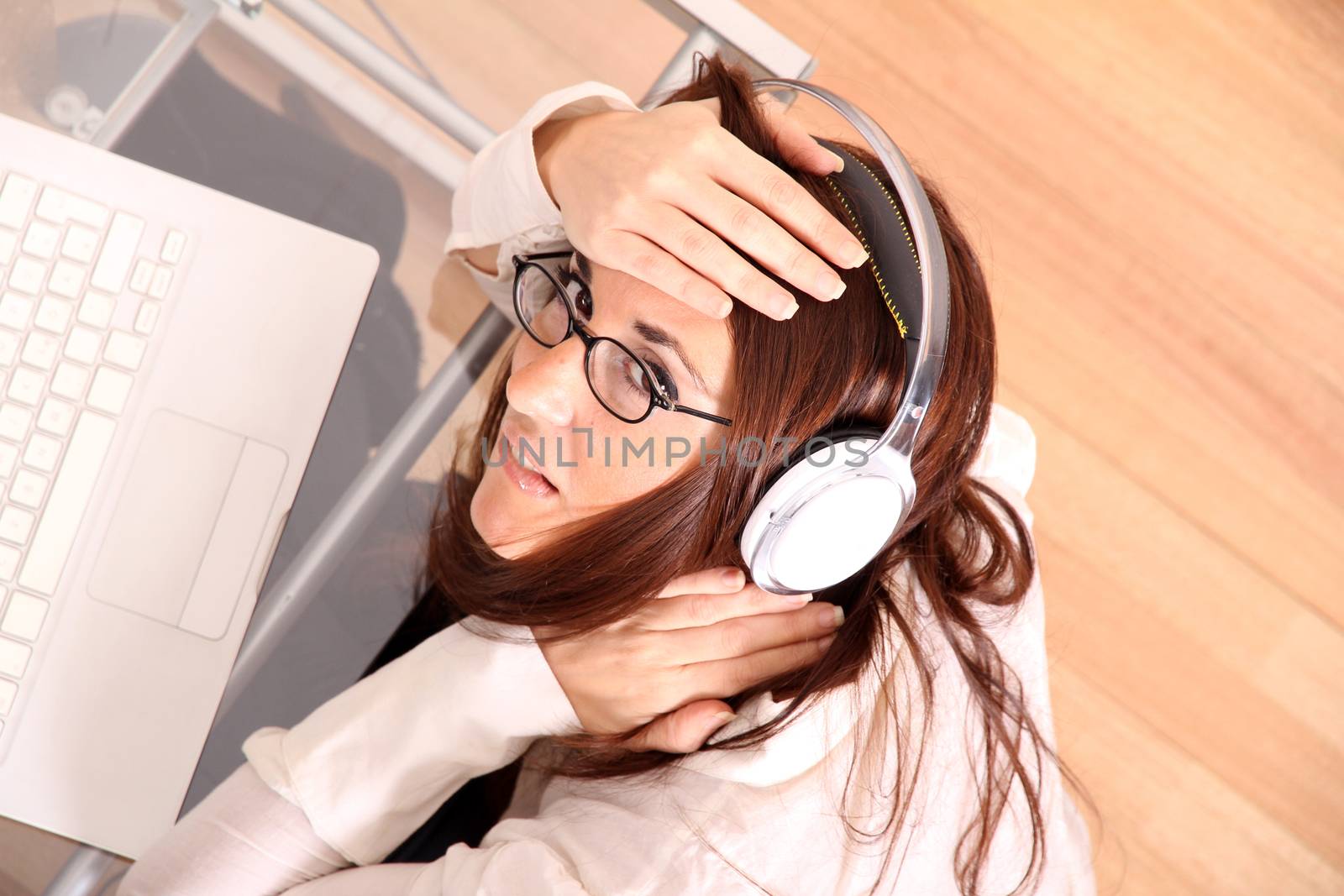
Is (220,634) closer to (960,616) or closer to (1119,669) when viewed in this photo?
(960,616)

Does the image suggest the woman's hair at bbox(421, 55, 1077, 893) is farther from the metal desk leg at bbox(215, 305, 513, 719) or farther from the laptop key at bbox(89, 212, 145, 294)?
the laptop key at bbox(89, 212, 145, 294)

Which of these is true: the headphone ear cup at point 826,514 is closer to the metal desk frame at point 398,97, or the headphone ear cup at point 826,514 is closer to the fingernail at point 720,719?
the fingernail at point 720,719

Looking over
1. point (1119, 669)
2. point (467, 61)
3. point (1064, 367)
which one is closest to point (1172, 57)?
point (1064, 367)

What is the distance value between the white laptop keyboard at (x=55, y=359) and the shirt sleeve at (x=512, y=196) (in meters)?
0.25

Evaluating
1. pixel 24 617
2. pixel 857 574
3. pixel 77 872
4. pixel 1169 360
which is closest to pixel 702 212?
pixel 857 574

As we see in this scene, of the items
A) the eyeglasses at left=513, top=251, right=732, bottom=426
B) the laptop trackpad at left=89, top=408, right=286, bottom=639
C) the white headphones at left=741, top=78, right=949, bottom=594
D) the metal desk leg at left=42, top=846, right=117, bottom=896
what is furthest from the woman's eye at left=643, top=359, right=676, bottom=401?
the metal desk leg at left=42, top=846, right=117, bottom=896

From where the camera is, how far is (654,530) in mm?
718

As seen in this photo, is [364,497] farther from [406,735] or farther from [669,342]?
[669,342]

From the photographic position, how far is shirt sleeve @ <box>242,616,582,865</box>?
2.44ft

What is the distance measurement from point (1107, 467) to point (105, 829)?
1188 mm

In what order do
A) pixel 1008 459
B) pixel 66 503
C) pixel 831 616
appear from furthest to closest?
pixel 1008 459 → pixel 831 616 → pixel 66 503

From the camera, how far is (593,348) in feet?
2.32

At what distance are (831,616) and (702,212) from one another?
386 millimetres

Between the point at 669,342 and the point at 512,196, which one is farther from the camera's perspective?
the point at 512,196
